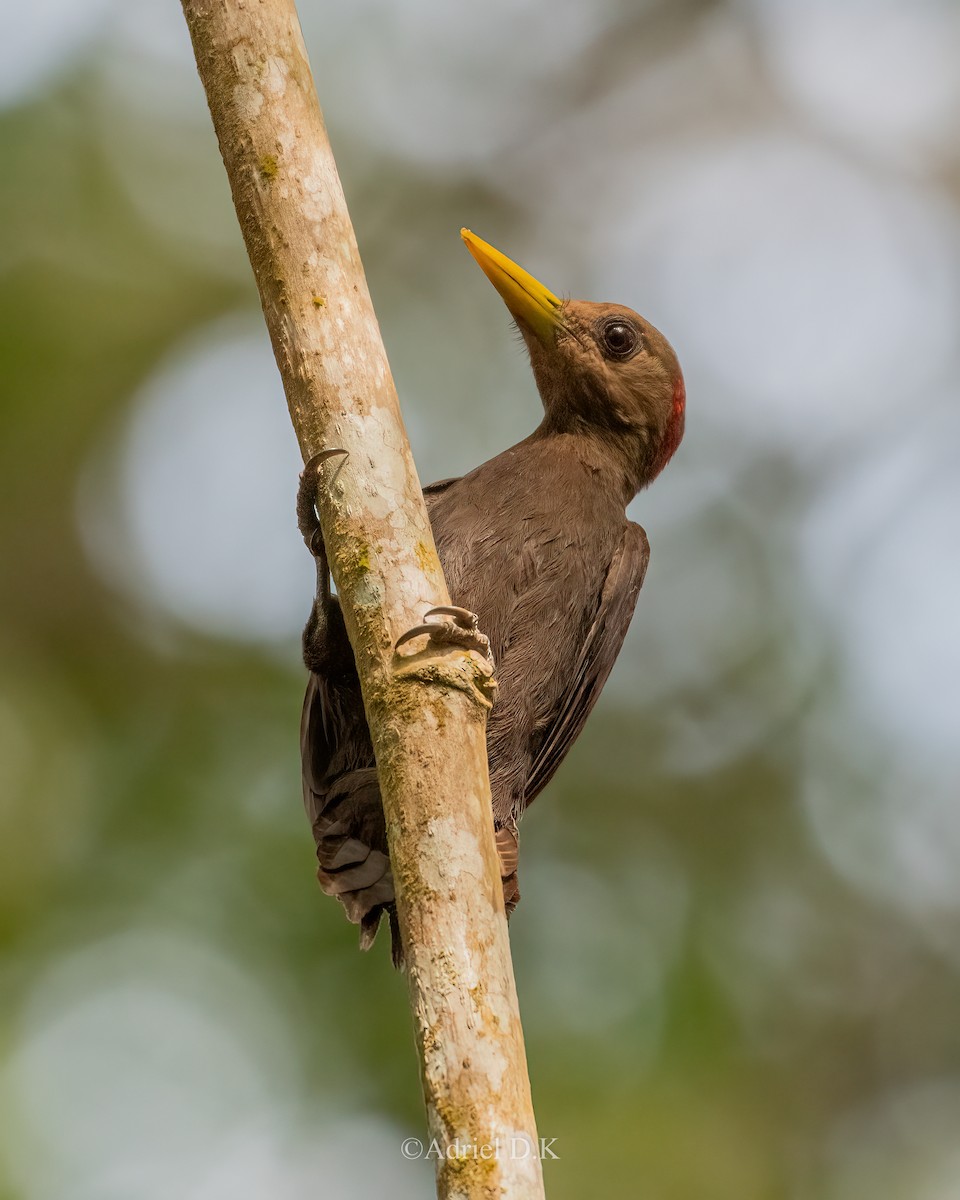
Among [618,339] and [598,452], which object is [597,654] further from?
[618,339]

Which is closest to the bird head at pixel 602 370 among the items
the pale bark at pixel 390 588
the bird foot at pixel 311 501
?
the bird foot at pixel 311 501

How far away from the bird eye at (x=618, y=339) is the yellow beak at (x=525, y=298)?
19 centimetres

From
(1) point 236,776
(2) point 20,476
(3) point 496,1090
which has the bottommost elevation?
(3) point 496,1090

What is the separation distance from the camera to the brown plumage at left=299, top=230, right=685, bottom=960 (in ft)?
11.7

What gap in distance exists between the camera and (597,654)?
4.12 m

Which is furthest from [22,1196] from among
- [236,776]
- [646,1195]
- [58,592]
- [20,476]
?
[20,476]

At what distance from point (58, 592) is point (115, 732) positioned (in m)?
0.97

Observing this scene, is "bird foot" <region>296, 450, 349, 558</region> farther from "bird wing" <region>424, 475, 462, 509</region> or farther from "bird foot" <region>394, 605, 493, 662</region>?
"bird wing" <region>424, 475, 462, 509</region>

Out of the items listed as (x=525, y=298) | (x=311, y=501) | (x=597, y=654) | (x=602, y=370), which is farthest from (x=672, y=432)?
(x=311, y=501)

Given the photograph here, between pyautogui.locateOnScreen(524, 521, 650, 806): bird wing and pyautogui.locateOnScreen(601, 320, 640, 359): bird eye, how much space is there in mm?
836

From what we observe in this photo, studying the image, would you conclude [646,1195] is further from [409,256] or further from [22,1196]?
[409,256]

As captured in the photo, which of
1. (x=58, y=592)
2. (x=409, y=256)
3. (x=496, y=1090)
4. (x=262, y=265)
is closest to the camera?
(x=496, y=1090)

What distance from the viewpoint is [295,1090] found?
259 inches

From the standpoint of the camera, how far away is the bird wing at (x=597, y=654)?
4.07 meters
